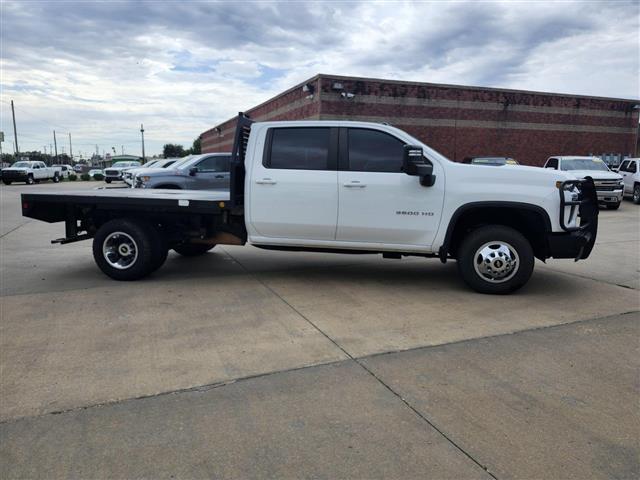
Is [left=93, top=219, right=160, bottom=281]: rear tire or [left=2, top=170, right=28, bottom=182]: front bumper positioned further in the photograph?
[left=2, top=170, right=28, bottom=182]: front bumper

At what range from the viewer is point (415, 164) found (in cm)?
576

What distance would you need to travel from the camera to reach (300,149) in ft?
20.6

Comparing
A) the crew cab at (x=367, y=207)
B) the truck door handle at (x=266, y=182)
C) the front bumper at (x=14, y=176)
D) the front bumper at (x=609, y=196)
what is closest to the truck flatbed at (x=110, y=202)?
the crew cab at (x=367, y=207)

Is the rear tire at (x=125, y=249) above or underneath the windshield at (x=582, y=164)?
underneath

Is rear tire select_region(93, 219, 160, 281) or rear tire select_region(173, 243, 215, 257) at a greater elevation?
rear tire select_region(93, 219, 160, 281)

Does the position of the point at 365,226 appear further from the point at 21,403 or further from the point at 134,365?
the point at 21,403

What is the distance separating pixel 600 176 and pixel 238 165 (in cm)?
1517

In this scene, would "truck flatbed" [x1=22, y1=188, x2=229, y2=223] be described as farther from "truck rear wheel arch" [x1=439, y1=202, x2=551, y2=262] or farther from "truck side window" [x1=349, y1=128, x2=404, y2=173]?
"truck rear wheel arch" [x1=439, y1=202, x2=551, y2=262]

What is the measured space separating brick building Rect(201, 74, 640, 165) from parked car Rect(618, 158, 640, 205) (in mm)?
7156

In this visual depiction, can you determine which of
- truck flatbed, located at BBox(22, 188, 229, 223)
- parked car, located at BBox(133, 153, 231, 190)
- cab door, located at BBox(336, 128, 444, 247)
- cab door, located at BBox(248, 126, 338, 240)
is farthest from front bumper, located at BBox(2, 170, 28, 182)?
cab door, located at BBox(336, 128, 444, 247)

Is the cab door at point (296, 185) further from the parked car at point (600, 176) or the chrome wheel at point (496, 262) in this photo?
the parked car at point (600, 176)

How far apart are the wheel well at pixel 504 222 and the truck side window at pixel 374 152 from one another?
0.98 m

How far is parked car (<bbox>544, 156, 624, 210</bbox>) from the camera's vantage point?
1719cm

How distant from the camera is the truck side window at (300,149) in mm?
6219
